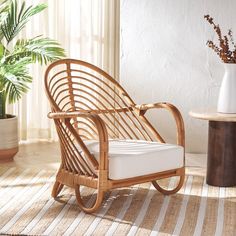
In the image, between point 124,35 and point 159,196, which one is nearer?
point 159,196

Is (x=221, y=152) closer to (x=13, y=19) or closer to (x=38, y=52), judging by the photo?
(x=38, y=52)

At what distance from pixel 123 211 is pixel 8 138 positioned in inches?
59.9

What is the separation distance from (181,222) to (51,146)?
2295mm

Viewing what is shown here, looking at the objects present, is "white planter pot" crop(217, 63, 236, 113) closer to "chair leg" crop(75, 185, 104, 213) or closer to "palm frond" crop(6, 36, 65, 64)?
"chair leg" crop(75, 185, 104, 213)

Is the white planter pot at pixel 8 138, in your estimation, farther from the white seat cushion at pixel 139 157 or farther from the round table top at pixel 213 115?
the round table top at pixel 213 115

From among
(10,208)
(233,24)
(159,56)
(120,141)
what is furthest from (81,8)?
(10,208)

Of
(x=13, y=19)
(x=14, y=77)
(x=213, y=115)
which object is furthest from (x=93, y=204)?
(x=13, y=19)

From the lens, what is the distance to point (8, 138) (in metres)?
4.83

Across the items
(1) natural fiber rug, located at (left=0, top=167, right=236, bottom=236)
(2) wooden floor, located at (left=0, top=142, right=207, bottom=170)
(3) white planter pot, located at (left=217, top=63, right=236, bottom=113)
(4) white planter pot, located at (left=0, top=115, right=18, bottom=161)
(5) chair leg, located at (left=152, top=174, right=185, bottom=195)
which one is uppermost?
(3) white planter pot, located at (left=217, top=63, right=236, bottom=113)

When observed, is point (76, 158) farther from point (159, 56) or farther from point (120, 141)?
point (159, 56)

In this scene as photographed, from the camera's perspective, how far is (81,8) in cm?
559

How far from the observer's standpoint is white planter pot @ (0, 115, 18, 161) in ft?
15.7

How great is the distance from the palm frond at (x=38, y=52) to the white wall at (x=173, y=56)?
677 millimetres

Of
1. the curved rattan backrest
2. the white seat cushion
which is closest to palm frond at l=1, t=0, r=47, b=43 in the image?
the curved rattan backrest
